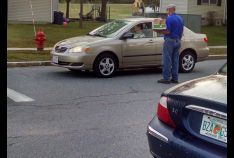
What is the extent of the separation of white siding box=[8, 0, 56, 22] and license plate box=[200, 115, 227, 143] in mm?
24680

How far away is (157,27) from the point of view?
34.3 ft

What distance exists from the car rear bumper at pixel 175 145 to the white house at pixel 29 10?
24114 millimetres

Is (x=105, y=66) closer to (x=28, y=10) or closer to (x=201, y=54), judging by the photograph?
(x=201, y=54)

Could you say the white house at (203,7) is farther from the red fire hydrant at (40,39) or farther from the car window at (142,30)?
the car window at (142,30)

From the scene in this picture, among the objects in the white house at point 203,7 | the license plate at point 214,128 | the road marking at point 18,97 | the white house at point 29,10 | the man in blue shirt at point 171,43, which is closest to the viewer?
the license plate at point 214,128

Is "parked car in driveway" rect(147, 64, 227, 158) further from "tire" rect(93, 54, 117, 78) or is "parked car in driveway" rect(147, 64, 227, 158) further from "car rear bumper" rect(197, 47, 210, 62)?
"car rear bumper" rect(197, 47, 210, 62)

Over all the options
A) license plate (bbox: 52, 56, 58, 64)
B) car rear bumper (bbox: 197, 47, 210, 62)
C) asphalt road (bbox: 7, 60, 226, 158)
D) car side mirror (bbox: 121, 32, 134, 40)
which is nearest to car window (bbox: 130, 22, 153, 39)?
car side mirror (bbox: 121, 32, 134, 40)

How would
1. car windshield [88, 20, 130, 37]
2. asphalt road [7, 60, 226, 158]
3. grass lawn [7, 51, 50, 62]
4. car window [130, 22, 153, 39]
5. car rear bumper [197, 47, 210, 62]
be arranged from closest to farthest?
asphalt road [7, 60, 226, 158] → car windshield [88, 20, 130, 37] → car window [130, 22, 153, 39] → car rear bumper [197, 47, 210, 62] → grass lawn [7, 51, 50, 62]

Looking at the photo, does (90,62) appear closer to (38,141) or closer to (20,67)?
(20,67)

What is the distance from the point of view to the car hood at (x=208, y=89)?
3424 mm

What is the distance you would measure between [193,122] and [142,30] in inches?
318

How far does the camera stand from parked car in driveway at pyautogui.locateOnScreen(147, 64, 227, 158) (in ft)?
10.9

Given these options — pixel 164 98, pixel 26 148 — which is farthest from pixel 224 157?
pixel 26 148

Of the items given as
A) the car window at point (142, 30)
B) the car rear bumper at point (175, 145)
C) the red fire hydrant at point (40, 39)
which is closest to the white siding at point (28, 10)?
the red fire hydrant at point (40, 39)
